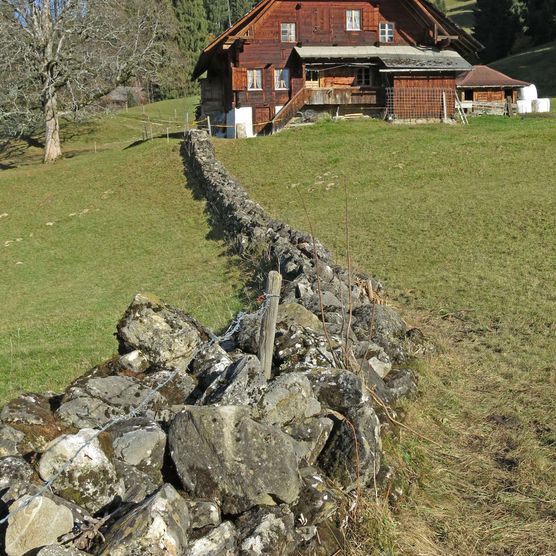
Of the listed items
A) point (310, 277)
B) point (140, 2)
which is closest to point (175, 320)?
point (310, 277)

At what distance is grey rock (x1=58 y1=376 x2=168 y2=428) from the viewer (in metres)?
5.88

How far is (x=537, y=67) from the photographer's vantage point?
2682 inches

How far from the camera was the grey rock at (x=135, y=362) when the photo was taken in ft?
23.2

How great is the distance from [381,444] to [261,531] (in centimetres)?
209

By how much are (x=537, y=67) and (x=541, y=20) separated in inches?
420

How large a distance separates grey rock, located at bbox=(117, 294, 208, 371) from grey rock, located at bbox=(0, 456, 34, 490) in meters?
2.41

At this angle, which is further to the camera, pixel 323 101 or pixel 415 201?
pixel 323 101

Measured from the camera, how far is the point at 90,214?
2723 centimetres

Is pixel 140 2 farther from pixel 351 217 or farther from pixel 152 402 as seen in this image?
pixel 152 402

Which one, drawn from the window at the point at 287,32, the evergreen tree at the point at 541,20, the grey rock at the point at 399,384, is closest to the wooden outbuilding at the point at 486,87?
the window at the point at 287,32

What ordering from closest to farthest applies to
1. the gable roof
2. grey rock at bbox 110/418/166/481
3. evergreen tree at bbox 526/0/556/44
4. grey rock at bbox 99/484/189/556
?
grey rock at bbox 99/484/189/556 < grey rock at bbox 110/418/166/481 < the gable roof < evergreen tree at bbox 526/0/556/44

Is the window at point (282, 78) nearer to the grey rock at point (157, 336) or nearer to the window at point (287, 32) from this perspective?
the window at point (287, 32)

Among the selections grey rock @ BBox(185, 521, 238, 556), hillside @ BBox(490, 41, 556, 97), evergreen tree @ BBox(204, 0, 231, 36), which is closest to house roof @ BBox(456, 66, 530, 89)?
hillside @ BBox(490, 41, 556, 97)

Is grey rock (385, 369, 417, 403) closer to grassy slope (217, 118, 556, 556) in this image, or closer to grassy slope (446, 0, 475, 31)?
grassy slope (217, 118, 556, 556)
